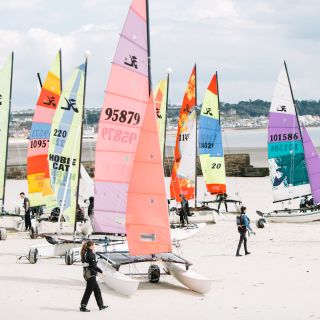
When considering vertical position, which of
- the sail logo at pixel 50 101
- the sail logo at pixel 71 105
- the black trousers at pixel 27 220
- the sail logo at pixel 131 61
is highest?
the sail logo at pixel 50 101

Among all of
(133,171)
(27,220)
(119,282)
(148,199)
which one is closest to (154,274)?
(119,282)

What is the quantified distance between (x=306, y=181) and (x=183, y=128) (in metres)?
5.41

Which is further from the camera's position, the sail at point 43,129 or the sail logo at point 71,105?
the sail at point 43,129

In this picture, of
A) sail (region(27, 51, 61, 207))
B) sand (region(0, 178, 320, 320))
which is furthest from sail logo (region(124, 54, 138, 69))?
sail (region(27, 51, 61, 207))

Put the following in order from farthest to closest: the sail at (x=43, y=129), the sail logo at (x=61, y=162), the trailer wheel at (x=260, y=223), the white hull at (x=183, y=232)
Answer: the sail at (x=43, y=129)
the trailer wheel at (x=260, y=223)
the white hull at (x=183, y=232)
the sail logo at (x=61, y=162)

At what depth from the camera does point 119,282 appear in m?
14.2

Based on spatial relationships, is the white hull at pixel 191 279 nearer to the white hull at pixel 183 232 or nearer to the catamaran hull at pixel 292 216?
the white hull at pixel 183 232

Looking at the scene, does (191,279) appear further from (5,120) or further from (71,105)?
(5,120)

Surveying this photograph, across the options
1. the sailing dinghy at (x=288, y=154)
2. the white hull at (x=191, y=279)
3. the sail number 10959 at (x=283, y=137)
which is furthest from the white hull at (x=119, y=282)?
the sail number 10959 at (x=283, y=137)

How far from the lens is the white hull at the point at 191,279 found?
14.2 m

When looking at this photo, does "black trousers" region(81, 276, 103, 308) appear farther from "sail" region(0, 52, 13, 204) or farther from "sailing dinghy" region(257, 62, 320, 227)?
"sailing dinghy" region(257, 62, 320, 227)

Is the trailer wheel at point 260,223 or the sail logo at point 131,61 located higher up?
the sail logo at point 131,61

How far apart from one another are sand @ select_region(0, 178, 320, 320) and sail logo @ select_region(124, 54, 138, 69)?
4.64 m

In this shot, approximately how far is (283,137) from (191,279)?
14.8 metres
